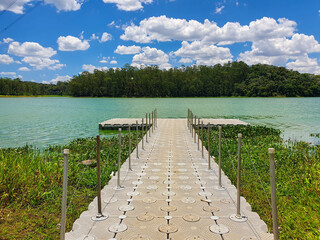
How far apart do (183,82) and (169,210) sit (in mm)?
106508

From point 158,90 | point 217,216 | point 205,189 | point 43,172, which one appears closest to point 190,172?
point 205,189

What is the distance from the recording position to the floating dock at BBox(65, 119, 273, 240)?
371 cm

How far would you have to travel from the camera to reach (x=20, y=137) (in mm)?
16953

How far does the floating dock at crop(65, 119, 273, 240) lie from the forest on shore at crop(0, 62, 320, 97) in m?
95.8

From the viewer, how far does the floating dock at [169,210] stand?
12.2 ft

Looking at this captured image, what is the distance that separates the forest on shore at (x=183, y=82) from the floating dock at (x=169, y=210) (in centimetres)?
9576

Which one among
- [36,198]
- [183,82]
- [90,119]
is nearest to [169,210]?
[36,198]

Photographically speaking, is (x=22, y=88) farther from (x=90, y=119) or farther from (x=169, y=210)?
(x=169, y=210)

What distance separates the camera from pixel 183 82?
109 metres

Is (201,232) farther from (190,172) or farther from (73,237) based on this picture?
(190,172)

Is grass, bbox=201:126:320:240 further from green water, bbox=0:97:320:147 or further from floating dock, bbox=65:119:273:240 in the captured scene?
green water, bbox=0:97:320:147

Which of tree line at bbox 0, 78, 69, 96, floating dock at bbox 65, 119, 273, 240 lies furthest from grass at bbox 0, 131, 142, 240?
tree line at bbox 0, 78, 69, 96

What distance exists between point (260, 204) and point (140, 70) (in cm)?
11761

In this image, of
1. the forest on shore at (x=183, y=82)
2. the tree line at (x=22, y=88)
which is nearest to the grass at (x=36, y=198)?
the forest on shore at (x=183, y=82)
